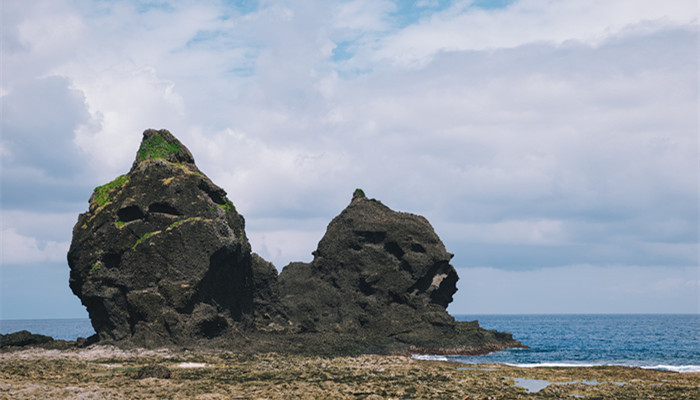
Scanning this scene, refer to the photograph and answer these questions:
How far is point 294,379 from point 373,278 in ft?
107

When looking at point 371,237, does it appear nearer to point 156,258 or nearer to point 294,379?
point 156,258

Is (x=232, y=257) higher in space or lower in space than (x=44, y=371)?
higher

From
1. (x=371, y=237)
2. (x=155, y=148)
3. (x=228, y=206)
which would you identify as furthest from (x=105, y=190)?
(x=371, y=237)

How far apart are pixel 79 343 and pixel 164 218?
14098mm

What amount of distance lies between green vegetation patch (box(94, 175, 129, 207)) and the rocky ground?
13715mm

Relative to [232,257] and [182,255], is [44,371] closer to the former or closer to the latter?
[182,255]

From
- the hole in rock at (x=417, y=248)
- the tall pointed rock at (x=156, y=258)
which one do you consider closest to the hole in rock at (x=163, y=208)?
the tall pointed rock at (x=156, y=258)

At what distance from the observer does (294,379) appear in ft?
115

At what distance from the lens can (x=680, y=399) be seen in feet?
99.3

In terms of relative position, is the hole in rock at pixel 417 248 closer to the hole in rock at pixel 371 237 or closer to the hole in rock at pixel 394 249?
the hole in rock at pixel 394 249

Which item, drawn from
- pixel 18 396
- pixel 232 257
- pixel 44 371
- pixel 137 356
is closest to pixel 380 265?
pixel 232 257

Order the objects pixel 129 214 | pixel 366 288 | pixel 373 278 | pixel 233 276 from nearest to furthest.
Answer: pixel 129 214 → pixel 233 276 → pixel 373 278 → pixel 366 288

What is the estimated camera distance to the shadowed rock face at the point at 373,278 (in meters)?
65.3

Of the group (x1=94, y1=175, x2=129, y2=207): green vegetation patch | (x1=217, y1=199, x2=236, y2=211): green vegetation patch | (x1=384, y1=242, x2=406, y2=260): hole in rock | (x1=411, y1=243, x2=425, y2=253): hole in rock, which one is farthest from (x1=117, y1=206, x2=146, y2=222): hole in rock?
(x1=411, y1=243, x2=425, y2=253): hole in rock
